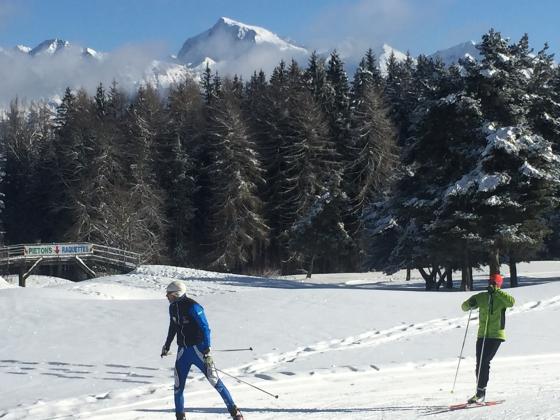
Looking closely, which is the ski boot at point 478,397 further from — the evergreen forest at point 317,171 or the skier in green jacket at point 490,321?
the evergreen forest at point 317,171

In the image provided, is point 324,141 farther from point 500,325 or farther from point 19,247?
point 500,325

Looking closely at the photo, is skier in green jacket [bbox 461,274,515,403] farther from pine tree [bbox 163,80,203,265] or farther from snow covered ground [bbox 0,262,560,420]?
pine tree [bbox 163,80,203,265]

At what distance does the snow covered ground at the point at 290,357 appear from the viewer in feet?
31.5

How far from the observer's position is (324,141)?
5084 cm

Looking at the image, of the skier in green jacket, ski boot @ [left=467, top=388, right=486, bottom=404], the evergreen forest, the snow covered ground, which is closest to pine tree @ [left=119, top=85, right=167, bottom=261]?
the evergreen forest

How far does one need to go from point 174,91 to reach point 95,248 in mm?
35744

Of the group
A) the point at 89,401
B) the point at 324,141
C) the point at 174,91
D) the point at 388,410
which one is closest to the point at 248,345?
the point at 89,401

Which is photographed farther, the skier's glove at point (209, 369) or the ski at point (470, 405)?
the ski at point (470, 405)

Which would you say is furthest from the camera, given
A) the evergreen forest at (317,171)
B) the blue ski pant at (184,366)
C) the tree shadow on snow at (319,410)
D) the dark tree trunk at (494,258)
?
the evergreen forest at (317,171)

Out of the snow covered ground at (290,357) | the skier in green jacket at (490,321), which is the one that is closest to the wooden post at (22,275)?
the snow covered ground at (290,357)

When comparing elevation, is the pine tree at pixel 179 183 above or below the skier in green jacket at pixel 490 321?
above

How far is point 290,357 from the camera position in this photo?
1337 centimetres

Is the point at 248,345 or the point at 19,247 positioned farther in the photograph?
the point at 19,247

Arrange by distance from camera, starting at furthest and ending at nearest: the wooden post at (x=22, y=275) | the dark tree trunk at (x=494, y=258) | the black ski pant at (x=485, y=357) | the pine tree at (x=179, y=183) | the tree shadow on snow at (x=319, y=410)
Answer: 1. the pine tree at (x=179, y=183)
2. the wooden post at (x=22, y=275)
3. the dark tree trunk at (x=494, y=258)
4. the black ski pant at (x=485, y=357)
5. the tree shadow on snow at (x=319, y=410)
